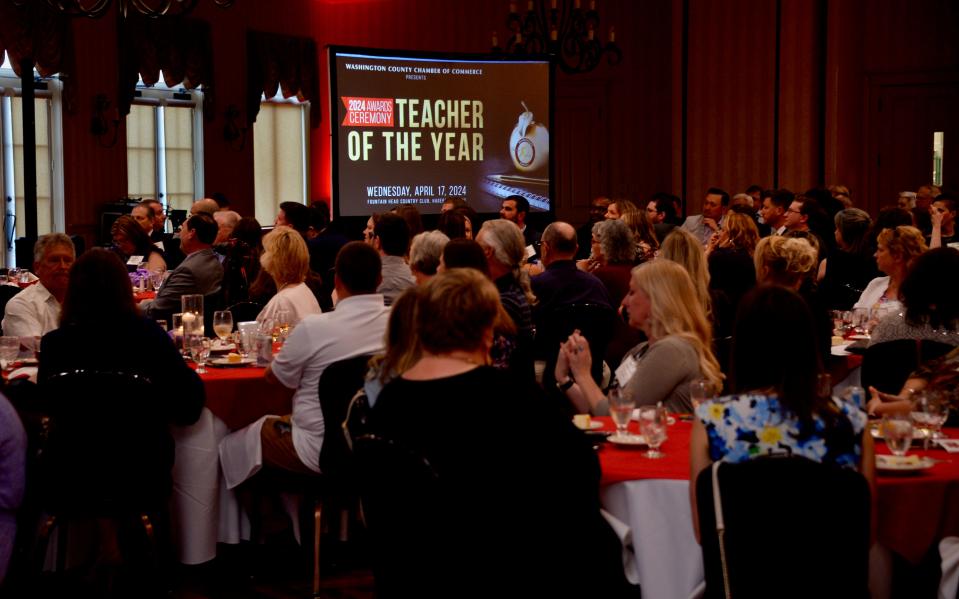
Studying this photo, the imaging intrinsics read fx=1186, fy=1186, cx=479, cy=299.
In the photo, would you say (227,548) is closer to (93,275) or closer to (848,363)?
(93,275)

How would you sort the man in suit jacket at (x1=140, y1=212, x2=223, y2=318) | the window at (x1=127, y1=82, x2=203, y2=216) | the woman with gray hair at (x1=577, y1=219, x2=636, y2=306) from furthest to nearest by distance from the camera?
the window at (x1=127, y1=82, x2=203, y2=216)
the woman with gray hair at (x1=577, y1=219, x2=636, y2=306)
the man in suit jacket at (x1=140, y1=212, x2=223, y2=318)

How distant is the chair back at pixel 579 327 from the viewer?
5582 mm

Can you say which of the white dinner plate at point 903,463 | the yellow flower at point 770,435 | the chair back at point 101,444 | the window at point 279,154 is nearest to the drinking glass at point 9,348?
the chair back at point 101,444

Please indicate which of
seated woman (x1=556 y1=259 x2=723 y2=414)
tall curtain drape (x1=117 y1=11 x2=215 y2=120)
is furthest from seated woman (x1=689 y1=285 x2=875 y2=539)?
tall curtain drape (x1=117 y1=11 x2=215 y2=120)

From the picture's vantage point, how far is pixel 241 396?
4648mm

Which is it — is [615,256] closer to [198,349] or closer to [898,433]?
[198,349]

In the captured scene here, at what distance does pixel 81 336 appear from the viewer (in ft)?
13.0

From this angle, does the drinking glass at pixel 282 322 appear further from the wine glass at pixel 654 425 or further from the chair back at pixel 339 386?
the wine glass at pixel 654 425

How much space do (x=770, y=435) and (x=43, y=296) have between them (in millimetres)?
3924

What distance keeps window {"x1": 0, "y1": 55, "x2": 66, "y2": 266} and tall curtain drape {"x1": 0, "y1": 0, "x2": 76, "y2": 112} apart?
9.3 inches

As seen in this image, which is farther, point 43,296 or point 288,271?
point 288,271

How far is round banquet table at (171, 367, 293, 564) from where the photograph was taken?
181 inches

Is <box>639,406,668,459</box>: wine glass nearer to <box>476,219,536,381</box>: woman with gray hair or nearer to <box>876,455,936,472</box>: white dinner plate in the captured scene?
<box>876,455,936,472</box>: white dinner plate

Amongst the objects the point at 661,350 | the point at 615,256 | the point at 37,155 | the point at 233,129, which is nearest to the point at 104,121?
the point at 37,155
